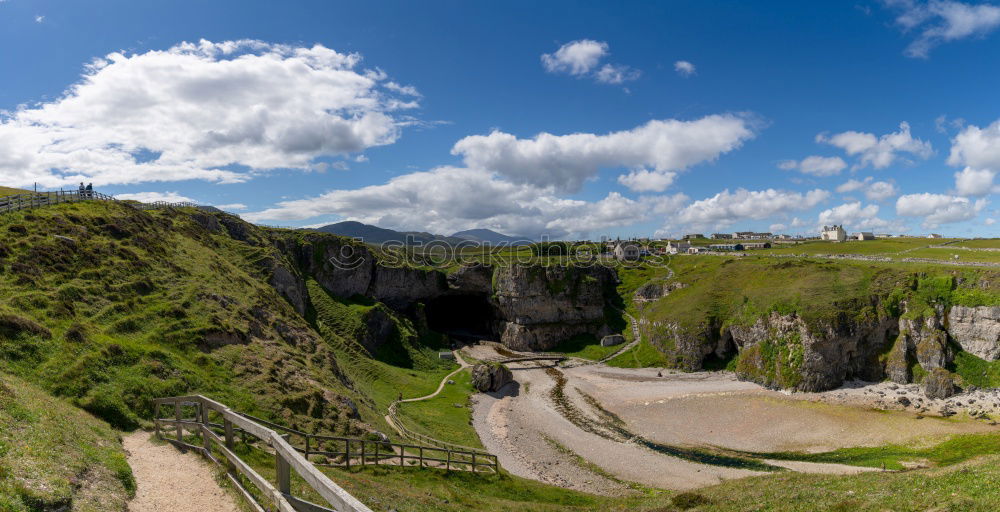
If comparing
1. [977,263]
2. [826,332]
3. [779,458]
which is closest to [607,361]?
[826,332]

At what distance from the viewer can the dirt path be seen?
10711 mm

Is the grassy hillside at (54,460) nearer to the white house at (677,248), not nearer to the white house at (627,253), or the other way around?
the white house at (627,253)

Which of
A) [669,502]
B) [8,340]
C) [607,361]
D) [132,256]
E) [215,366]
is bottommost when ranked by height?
[607,361]

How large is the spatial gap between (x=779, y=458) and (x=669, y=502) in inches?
1243

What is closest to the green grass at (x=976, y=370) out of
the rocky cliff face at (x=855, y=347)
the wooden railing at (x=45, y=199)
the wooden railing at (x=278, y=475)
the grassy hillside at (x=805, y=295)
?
the grassy hillside at (x=805, y=295)

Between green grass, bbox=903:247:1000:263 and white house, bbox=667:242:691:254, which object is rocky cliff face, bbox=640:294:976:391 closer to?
green grass, bbox=903:247:1000:263

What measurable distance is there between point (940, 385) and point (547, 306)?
211ft

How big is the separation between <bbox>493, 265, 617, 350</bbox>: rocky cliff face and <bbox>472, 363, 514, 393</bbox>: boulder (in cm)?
3032

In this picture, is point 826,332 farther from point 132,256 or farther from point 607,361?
point 132,256

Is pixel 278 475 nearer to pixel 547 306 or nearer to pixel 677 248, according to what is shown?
pixel 547 306

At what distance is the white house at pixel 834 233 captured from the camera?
18671 centimetres

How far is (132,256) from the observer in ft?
130

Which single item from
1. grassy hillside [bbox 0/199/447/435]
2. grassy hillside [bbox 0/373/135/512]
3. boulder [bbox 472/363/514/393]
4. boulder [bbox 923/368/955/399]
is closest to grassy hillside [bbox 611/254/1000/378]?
boulder [bbox 923/368/955/399]

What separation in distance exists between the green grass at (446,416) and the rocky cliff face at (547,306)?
35128 millimetres
